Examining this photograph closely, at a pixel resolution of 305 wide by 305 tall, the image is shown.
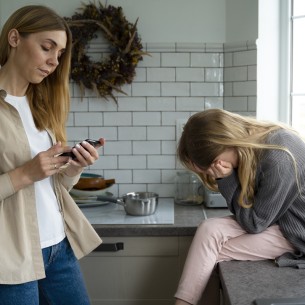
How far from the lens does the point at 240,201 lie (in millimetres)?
1407

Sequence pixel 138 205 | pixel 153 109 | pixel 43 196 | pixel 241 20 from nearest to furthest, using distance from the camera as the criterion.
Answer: pixel 43 196, pixel 138 205, pixel 241 20, pixel 153 109

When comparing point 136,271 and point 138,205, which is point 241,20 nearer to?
point 138,205

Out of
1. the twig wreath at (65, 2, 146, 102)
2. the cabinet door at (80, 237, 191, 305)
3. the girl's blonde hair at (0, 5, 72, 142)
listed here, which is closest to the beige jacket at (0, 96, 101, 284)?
the girl's blonde hair at (0, 5, 72, 142)

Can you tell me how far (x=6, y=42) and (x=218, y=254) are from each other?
Answer: 3.10 ft

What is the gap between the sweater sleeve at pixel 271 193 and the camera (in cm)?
134

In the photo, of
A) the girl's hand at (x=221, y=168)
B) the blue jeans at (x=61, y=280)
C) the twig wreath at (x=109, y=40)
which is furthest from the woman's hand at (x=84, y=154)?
the twig wreath at (x=109, y=40)

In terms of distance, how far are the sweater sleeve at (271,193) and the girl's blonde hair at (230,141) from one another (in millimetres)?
25

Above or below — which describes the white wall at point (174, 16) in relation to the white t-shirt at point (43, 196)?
above

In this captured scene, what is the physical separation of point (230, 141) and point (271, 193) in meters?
0.20

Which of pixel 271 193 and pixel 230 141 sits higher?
pixel 230 141

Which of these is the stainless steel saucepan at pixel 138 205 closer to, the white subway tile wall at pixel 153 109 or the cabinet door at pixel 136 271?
the cabinet door at pixel 136 271

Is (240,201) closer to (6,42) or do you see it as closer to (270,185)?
(270,185)

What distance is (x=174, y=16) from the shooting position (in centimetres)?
233

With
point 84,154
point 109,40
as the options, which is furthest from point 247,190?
point 109,40
